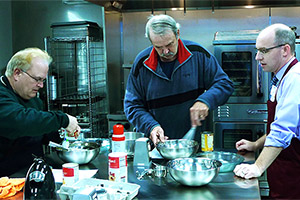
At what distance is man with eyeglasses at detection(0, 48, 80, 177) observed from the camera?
2.16 m

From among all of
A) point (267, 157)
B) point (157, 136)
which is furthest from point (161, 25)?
point (267, 157)

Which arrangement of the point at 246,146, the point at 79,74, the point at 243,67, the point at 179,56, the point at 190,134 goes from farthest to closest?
the point at 79,74, the point at 243,67, the point at 179,56, the point at 190,134, the point at 246,146

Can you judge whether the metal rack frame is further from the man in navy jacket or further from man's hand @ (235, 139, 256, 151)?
man's hand @ (235, 139, 256, 151)

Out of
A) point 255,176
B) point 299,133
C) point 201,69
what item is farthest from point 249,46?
point 255,176

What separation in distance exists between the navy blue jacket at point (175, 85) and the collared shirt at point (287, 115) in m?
0.67

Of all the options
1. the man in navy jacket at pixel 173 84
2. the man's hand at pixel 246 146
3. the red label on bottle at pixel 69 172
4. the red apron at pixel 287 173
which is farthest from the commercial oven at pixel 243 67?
the red label on bottle at pixel 69 172

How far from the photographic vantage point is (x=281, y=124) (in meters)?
2.07

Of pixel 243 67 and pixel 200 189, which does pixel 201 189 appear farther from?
pixel 243 67

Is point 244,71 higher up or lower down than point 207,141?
higher up

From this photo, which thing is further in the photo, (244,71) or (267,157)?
(244,71)

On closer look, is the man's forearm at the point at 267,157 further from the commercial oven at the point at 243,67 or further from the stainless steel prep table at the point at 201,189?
the commercial oven at the point at 243,67

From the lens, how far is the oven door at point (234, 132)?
4.21 meters

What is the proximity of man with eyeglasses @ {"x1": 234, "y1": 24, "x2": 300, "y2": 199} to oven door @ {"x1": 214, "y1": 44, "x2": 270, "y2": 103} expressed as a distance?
1.84 meters

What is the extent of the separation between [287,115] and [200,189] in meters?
0.68
